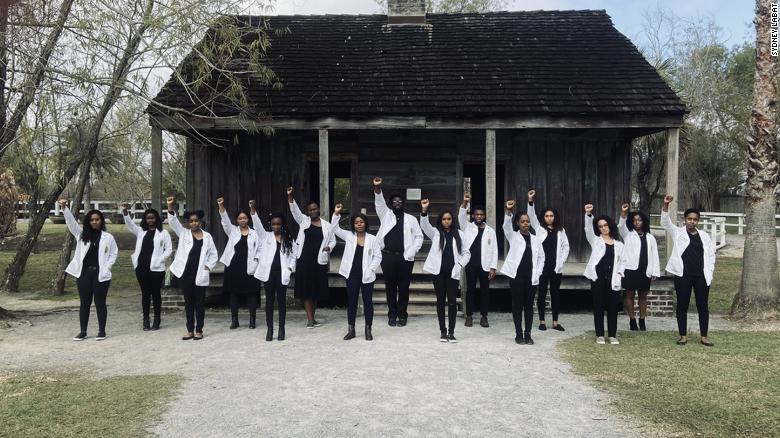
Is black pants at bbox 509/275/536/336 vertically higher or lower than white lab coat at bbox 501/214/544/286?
lower

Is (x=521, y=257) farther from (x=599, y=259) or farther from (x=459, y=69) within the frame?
(x=459, y=69)

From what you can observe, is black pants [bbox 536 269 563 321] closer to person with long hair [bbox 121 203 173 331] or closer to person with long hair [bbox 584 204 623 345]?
person with long hair [bbox 584 204 623 345]

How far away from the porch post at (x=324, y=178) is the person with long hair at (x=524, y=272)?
3313 mm

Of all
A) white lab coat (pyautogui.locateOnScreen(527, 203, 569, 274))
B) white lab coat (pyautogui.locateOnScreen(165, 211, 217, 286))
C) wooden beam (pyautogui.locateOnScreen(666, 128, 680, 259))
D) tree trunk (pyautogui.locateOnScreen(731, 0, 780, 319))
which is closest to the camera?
white lab coat (pyautogui.locateOnScreen(165, 211, 217, 286))

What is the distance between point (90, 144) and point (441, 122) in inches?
269

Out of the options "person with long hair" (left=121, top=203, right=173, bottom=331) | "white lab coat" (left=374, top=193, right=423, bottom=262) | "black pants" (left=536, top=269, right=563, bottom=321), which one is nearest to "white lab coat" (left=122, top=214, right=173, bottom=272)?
"person with long hair" (left=121, top=203, right=173, bottom=331)

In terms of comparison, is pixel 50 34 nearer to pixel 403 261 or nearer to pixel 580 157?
pixel 403 261

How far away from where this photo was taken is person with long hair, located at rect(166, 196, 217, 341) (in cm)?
766

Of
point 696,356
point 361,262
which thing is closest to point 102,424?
point 361,262

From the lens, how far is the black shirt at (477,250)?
809 cm

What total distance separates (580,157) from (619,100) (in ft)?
6.01

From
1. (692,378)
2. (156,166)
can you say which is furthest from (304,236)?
(692,378)

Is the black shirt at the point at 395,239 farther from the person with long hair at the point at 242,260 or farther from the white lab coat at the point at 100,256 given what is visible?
the white lab coat at the point at 100,256

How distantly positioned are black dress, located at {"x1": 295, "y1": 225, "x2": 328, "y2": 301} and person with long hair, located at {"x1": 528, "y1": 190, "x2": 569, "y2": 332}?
308 centimetres
